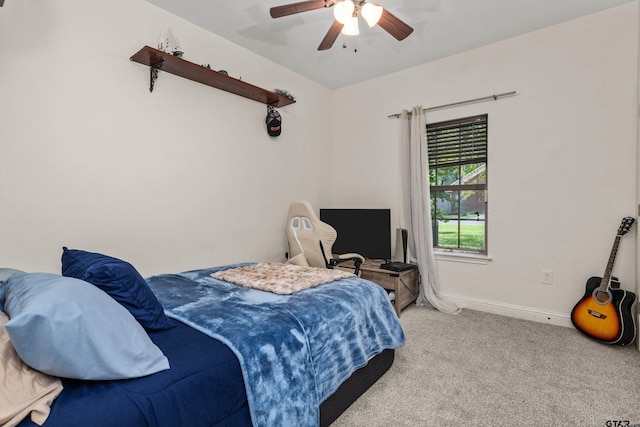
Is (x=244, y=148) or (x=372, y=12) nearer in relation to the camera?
(x=372, y=12)

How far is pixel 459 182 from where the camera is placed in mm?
3701

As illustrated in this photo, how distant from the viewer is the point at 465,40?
330 centimetres

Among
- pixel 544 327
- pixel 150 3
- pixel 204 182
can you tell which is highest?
pixel 150 3

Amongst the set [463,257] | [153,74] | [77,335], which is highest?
[153,74]

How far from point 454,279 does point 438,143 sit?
1.55 m

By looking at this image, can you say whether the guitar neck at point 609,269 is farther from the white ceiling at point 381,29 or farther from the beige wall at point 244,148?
the white ceiling at point 381,29

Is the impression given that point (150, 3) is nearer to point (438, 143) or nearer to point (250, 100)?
point (250, 100)

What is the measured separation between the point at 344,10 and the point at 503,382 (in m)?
2.55

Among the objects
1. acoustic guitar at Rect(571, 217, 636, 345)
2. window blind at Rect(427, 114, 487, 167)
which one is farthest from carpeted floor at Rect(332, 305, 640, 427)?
window blind at Rect(427, 114, 487, 167)

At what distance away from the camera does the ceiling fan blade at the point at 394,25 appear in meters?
2.24

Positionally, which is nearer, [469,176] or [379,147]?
[469,176]

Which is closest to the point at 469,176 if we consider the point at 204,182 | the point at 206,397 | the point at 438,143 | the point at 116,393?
the point at 438,143

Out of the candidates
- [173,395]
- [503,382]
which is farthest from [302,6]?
[503,382]

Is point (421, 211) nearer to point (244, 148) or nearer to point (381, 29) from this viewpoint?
point (381, 29)
